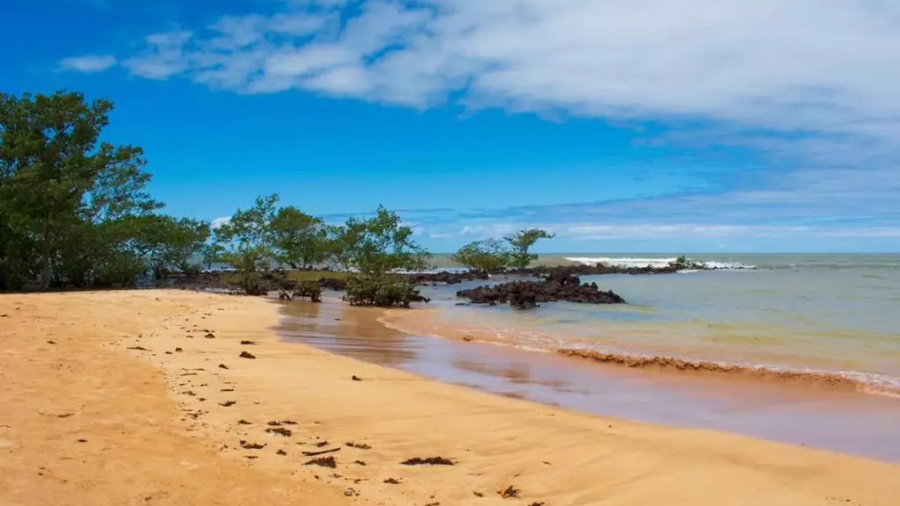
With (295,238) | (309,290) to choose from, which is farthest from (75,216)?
(295,238)

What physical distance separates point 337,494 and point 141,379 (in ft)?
14.9

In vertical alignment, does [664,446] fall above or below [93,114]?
below

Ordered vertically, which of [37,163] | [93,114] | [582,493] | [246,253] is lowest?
[582,493]

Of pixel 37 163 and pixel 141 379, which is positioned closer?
pixel 141 379

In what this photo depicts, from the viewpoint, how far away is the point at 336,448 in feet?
18.9

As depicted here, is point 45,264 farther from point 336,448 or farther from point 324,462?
point 324,462

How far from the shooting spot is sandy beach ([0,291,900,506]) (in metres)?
4.57

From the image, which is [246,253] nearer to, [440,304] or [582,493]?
[440,304]

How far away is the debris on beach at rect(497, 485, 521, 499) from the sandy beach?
6cm

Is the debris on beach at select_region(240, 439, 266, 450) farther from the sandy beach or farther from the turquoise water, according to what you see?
the turquoise water

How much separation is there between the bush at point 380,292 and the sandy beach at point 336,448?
689 inches

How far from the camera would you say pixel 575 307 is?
1037 inches

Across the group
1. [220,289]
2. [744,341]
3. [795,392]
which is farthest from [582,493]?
[220,289]

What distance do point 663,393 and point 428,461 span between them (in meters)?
5.25
